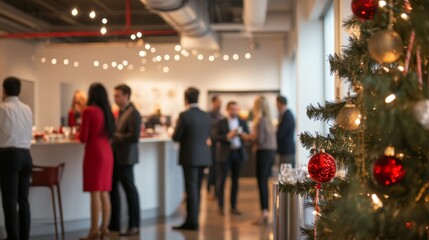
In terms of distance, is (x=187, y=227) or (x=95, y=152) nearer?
(x=95, y=152)

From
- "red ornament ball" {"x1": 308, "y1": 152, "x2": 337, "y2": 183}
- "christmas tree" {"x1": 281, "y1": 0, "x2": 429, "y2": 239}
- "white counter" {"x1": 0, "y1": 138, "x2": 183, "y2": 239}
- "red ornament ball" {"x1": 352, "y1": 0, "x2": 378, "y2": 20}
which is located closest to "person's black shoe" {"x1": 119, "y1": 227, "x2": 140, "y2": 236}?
"white counter" {"x1": 0, "y1": 138, "x2": 183, "y2": 239}

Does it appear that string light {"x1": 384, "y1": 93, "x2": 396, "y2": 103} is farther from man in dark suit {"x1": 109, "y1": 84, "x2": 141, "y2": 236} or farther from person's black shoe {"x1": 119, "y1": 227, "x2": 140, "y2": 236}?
person's black shoe {"x1": 119, "y1": 227, "x2": 140, "y2": 236}

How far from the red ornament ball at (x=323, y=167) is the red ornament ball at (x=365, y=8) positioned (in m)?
0.68

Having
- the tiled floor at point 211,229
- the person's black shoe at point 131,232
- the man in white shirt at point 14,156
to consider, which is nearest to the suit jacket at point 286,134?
the tiled floor at point 211,229

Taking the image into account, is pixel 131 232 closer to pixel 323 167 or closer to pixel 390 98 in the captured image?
pixel 323 167

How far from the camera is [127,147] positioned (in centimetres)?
721

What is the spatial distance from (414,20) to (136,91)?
44.3ft

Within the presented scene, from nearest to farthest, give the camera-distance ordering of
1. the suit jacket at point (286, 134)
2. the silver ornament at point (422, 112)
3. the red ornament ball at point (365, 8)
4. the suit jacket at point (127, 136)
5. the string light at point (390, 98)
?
1. the silver ornament at point (422, 112)
2. the string light at point (390, 98)
3. the red ornament ball at point (365, 8)
4. the suit jacket at point (127, 136)
5. the suit jacket at point (286, 134)

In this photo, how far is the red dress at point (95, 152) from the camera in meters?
6.59

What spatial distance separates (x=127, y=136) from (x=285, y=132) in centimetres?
205

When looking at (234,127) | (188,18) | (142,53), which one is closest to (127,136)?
(234,127)

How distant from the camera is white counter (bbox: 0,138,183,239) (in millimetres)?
7285

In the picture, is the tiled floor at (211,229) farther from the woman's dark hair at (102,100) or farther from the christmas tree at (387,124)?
the christmas tree at (387,124)

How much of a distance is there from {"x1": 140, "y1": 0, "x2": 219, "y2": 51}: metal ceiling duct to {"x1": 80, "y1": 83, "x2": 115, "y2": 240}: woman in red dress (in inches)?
65.7
